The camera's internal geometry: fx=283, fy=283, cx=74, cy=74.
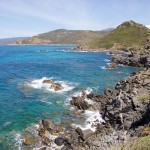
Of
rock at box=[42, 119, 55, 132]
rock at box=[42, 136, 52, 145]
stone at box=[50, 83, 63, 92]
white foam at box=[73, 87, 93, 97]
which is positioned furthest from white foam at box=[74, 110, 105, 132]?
stone at box=[50, 83, 63, 92]

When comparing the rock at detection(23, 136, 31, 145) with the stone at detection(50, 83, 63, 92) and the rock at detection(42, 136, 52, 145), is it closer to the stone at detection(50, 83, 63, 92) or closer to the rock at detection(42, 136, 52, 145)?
the rock at detection(42, 136, 52, 145)

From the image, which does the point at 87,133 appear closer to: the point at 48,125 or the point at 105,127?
the point at 105,127

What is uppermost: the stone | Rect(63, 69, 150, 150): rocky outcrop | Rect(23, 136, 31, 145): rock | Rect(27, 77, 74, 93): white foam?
Rect(63, 69, 150, 150): rocky outcrop

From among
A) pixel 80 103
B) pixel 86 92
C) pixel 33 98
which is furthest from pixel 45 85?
pixel 80 103

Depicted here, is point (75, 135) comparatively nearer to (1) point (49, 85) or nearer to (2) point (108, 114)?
(2) point (108, 114)

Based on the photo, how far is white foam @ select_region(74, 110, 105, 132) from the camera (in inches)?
1926

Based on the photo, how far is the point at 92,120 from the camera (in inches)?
2052

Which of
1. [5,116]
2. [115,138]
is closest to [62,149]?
[115,138]

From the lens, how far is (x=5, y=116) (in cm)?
5259

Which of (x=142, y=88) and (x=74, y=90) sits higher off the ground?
(x=142, y=88)

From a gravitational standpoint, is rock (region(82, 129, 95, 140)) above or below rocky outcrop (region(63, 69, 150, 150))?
below

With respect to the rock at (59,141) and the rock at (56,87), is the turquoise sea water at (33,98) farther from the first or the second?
the rock at (59,141)

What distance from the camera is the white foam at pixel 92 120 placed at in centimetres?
4892

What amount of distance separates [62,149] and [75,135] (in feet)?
14.4
